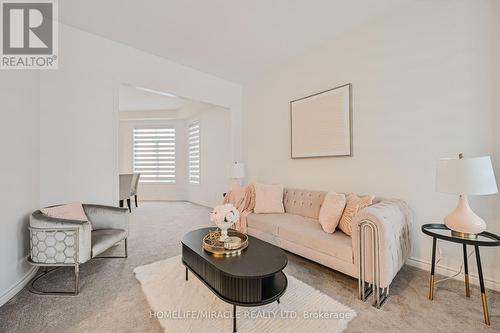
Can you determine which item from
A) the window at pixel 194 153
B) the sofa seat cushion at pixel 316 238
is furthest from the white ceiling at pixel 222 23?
the window at pixel 194 153

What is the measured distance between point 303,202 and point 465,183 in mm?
1738

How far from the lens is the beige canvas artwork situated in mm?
2925

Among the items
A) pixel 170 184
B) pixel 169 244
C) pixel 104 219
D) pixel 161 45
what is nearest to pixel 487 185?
A: pixel 169 244

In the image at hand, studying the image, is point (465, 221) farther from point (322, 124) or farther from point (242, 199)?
point (242, 199)

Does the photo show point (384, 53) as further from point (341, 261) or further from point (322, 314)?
point (322, 314)

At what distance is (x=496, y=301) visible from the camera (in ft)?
5.92

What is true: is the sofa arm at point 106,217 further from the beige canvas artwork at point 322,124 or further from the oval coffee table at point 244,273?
the beige canvas artwork at point 322,124

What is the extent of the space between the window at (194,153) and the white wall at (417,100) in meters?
3.88

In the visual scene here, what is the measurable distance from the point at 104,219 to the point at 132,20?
2.43 meters

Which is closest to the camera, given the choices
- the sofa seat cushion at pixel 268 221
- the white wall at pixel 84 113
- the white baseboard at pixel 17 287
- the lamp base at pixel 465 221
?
the lamp base at pixel 465 221

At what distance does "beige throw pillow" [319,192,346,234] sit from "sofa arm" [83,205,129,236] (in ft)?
7.78

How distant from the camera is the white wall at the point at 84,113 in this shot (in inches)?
101

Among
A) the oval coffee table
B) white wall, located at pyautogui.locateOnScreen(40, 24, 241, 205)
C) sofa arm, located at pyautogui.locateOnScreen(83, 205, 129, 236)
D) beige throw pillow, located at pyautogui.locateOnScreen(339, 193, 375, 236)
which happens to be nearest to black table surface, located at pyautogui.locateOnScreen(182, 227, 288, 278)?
the oval coffee table

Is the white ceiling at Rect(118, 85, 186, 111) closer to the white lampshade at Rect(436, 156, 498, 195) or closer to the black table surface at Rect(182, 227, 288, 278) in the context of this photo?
the black table surface at Rect(182, 227, 288, 278)
